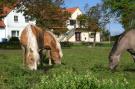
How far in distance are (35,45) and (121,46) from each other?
361cm

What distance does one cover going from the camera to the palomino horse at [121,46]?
19.4m

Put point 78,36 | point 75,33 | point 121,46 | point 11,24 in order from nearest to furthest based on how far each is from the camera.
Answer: point 121,46 < point 11,24 < point 75,33 < point 78,36

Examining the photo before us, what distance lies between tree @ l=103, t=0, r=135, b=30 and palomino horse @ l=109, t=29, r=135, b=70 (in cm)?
5870

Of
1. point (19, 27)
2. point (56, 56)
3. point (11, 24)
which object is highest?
point (11, 24)

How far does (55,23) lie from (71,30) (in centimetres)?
4944

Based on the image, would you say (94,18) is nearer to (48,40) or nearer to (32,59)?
(48,40)

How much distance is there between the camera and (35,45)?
19375 mm

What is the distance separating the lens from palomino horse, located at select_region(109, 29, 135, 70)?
19.4m

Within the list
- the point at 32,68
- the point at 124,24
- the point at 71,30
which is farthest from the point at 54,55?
the point at 71,30

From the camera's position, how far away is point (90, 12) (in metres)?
89.4

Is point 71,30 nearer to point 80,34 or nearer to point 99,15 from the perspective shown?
point 80,34

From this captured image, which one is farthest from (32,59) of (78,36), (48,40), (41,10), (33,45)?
(78,36)

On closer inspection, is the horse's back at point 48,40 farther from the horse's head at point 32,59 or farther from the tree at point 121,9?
the tree at point 121,9

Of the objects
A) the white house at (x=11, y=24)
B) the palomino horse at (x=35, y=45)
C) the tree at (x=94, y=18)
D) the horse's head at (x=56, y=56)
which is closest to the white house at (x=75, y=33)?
the white house at (x=11, y=24)
